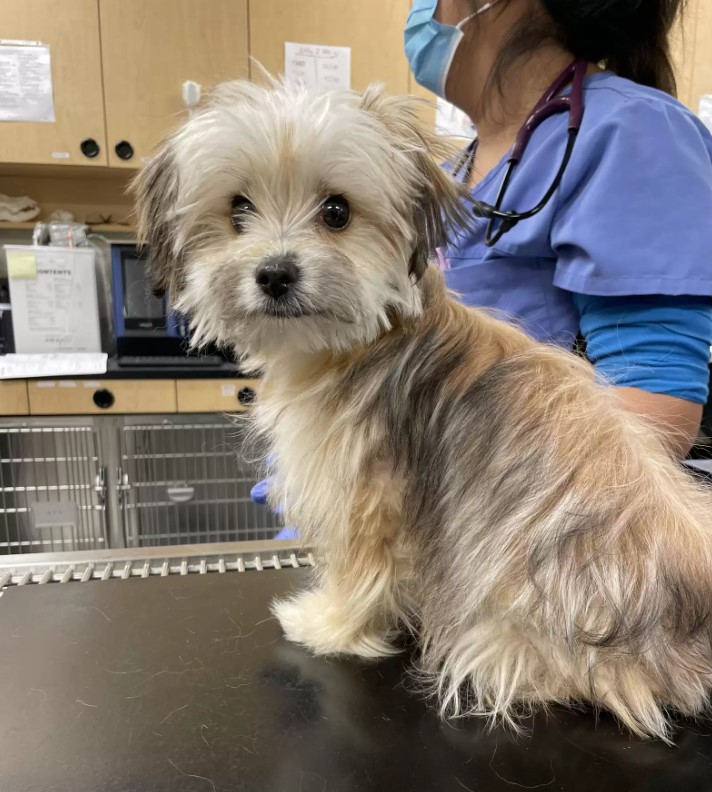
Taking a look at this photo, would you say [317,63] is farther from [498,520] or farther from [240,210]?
[498,520]

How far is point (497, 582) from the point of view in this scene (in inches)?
22.4

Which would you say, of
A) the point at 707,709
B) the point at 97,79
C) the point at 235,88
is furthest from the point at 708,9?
the point at 707,709

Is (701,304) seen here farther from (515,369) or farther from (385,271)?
(385,271)

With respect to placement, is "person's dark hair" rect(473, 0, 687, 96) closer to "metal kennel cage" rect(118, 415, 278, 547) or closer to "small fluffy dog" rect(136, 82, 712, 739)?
"small fluffy dog" rect(136, 82, 712, 739)

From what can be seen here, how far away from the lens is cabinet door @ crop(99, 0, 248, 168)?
2.19 m

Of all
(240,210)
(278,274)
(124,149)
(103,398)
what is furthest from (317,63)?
(278,274)

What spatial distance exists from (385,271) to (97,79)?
2089mm

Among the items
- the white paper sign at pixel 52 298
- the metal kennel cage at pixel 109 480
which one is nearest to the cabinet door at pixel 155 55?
the white paper sign at pixel 52 298

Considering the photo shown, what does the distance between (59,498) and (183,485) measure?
1.31 ft

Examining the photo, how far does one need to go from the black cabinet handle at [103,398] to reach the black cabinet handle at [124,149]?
94 cm

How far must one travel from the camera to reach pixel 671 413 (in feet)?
2.74

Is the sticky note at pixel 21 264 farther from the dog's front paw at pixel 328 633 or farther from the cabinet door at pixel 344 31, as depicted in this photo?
the dog's front paw at pixel 328 633

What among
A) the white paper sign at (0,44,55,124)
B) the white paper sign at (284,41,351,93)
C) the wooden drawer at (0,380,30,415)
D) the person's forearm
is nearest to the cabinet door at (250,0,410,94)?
the white paper sign at (284,41,351,93)

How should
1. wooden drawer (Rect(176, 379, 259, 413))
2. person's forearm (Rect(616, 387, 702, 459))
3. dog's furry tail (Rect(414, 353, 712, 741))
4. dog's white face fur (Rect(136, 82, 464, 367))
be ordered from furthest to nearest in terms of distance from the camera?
wooden drawer (Rect(176, 379, 259, 413))
person's forearm (Rect(616, 387, 702, 459))
dog's white face fur (Rect(136, 82, 464, 367))
dog's furry tail (Rect(414, 353, 712, 741))
